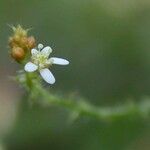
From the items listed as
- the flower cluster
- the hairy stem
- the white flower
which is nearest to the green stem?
the hairy stem

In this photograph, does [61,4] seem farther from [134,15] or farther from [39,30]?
[134,15]

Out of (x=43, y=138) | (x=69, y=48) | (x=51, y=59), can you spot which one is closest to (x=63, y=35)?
(x=69, y=48)

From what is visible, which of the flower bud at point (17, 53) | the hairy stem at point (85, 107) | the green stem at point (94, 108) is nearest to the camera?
the flower bud at point (17, 53)

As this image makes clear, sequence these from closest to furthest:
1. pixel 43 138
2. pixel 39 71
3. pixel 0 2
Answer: pixel 39 71 < pixel 43 138 < pixel 0 2

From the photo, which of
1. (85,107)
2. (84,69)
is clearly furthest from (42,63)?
(84,69)

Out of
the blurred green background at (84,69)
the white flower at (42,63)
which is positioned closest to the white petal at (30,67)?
the white flower at (42,63)

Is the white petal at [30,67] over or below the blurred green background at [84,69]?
below

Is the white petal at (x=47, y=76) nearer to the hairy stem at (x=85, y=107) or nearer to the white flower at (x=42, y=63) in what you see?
the white flower at (x=42, y=63)

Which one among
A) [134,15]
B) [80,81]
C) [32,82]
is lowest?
[32,82]

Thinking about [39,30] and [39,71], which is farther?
[39,30]
